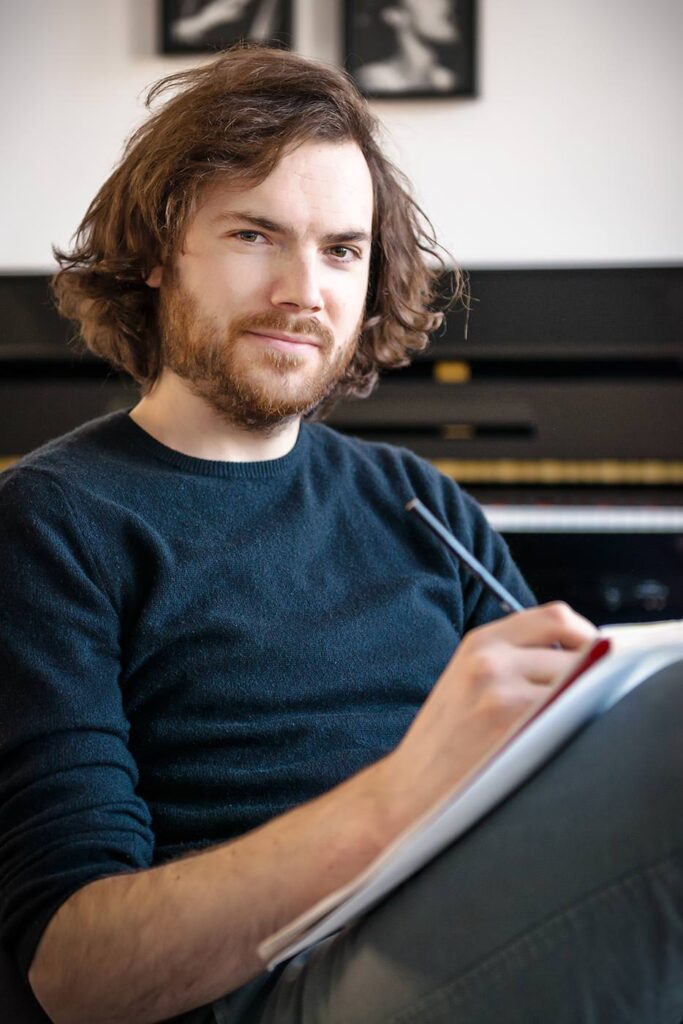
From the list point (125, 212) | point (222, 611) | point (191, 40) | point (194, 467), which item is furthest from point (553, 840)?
point (191, 40)

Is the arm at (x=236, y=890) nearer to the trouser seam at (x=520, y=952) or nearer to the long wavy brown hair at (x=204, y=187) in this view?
the trouser seam at (x=520, y=952)

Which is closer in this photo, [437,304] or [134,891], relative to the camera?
[134,891]

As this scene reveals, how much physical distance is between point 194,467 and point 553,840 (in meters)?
0.55

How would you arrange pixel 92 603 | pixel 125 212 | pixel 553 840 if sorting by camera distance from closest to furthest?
1. pixel 553 840
2. pixel 92 603
3. pixel 125 212

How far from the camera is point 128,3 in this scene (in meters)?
2.73

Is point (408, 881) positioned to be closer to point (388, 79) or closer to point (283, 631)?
point (283, 631)

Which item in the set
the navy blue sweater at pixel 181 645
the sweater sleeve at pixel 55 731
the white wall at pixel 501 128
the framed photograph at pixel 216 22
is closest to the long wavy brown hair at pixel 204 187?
the navy blue sweater at pixel 181 645

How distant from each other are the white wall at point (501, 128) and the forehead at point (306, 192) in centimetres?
135

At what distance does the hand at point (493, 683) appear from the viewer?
2.63 feet

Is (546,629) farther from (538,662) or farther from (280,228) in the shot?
(280,228)

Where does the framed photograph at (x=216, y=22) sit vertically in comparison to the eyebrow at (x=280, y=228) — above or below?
above

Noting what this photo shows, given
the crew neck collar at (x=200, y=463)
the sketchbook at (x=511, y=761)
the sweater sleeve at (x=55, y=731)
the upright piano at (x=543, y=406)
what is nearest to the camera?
the sketchbook at (x=511, y=761)

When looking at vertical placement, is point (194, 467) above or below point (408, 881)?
above

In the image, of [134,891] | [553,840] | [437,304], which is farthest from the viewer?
[437,304]
